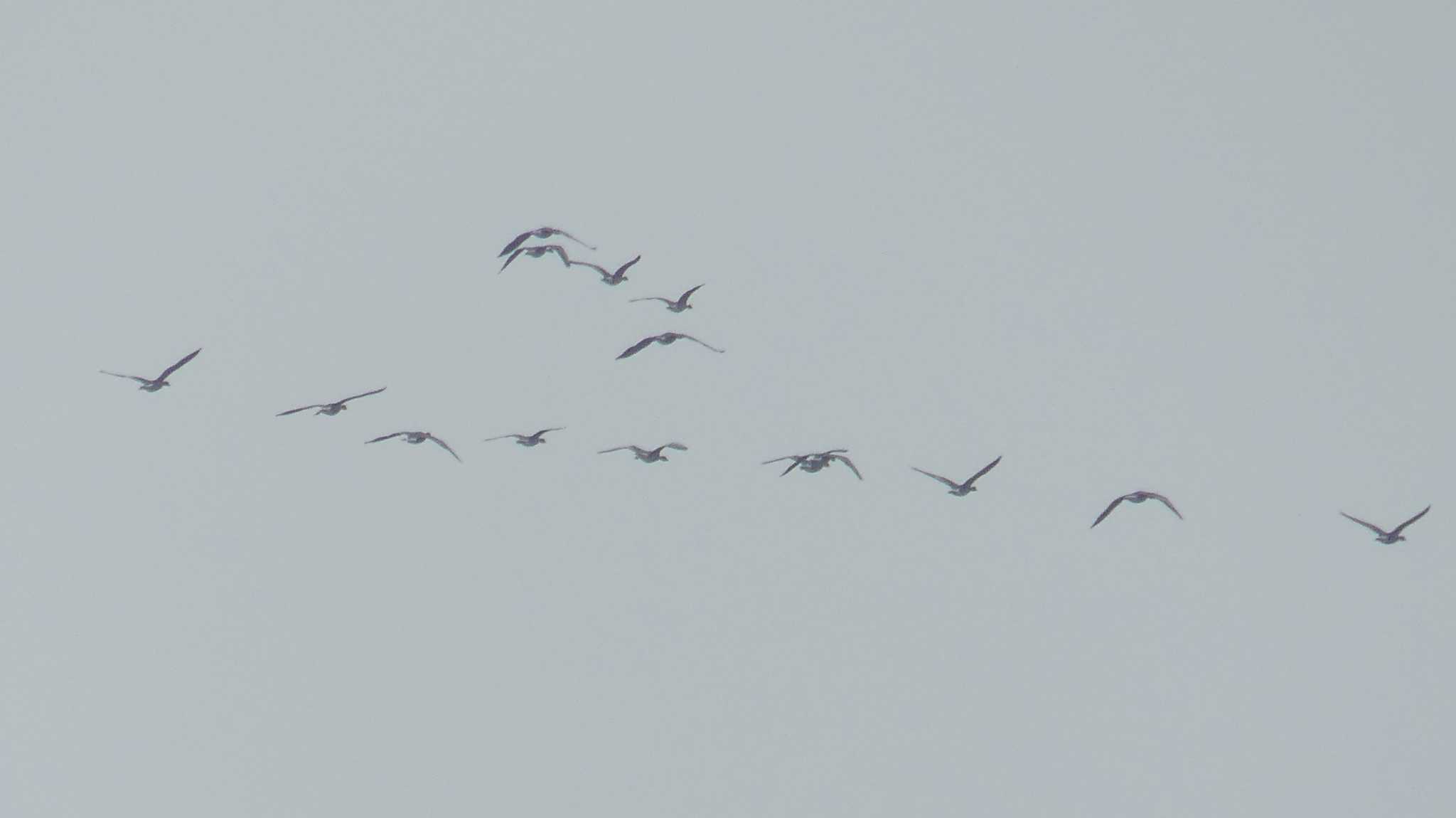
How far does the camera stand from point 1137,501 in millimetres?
57969

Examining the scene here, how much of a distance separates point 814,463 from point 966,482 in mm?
4237

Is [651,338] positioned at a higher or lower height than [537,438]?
higher

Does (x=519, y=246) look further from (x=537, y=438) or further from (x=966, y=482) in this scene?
(x=966, y=482)

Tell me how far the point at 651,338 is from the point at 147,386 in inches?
→ 526

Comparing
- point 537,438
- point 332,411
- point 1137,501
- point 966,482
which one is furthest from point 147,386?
point 1137,501

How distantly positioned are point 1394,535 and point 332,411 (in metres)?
28.1

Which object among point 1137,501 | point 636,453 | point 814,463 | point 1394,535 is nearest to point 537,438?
point 636,453

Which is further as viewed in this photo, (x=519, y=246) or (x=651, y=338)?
(x=519, y=246)

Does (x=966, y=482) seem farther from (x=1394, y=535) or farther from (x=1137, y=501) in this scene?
(x=1394, y=535)

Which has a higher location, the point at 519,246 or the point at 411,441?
the point at 519,246

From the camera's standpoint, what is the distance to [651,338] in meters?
55.8

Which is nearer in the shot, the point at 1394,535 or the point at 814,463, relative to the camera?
the point at 814,463

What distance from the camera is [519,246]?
198 ft

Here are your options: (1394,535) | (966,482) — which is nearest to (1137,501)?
(966,482)
